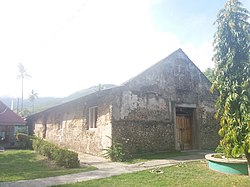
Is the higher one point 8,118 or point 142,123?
point 8,118

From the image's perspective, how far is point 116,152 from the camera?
1073 centimetres

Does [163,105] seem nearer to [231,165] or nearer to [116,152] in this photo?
[116,152]

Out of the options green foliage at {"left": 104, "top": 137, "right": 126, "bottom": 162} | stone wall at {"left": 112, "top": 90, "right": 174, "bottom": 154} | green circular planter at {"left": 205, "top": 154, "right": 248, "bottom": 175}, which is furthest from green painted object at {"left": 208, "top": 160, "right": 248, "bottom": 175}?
stone wall at {"left": 112, "top": 90, "right": 174, "bottom": 154}

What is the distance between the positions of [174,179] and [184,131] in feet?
25.2

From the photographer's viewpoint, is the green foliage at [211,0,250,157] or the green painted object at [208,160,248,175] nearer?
the green foliage at [211,0,250,157]

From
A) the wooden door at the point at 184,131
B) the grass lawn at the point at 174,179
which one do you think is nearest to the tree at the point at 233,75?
the grass lawn at the point at 174,179

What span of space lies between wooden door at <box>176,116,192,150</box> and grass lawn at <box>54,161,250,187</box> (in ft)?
18.8

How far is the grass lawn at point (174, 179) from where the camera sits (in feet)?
20.8

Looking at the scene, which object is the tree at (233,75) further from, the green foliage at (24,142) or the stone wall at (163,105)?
the green foliage at (24,142)

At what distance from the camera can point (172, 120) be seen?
13234 mm

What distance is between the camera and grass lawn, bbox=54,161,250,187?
6.34 meters

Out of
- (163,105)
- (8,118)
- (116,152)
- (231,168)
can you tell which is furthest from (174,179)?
(8,118)

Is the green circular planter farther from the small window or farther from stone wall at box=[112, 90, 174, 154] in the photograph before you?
the small window

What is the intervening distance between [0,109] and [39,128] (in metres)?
4.17
